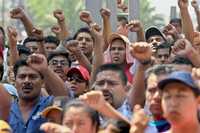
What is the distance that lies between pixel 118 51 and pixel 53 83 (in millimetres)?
1101

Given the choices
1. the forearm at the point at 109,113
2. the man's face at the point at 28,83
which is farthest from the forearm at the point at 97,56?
the forearm at the point at 109,113

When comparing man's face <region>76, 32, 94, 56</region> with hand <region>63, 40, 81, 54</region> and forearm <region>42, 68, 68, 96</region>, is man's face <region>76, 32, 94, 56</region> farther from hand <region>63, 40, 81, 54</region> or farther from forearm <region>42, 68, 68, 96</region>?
forearm <region>42, 68, 68, 96</region>

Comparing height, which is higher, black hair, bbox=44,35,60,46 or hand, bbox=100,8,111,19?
hand, bbox=100,8,111,19

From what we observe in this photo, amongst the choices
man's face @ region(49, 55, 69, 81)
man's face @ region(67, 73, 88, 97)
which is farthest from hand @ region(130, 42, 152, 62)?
man's face @ region(49, 55, 69, 81)

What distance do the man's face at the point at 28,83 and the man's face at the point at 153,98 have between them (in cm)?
185

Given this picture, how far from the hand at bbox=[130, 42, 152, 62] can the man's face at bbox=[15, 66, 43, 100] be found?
1420mm

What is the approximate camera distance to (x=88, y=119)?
5953mm

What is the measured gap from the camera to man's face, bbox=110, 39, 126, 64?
872 centimetres

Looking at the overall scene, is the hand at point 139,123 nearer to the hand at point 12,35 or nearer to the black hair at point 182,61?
the black hair at point 182,61

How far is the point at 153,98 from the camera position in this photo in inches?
229

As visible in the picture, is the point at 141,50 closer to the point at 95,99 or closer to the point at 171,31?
the point at 95,99

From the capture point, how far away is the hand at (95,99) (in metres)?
5.64

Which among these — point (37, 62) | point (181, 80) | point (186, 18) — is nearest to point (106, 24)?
point (186, 18)

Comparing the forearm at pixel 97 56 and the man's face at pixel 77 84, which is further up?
the forearm at pixel 97 56
